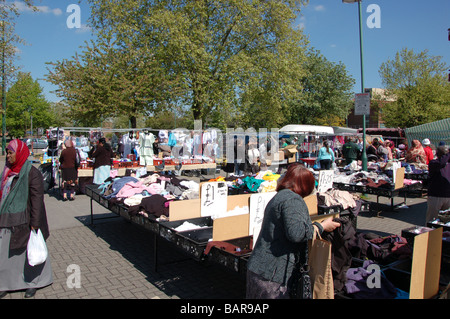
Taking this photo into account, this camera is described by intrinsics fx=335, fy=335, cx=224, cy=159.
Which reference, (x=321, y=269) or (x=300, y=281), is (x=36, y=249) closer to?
(x=300, y=281)

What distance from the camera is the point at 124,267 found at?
4.98 meters

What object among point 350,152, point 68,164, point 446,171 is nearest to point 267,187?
point 446,171

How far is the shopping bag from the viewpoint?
2447 millimetres

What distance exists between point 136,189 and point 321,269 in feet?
14.8

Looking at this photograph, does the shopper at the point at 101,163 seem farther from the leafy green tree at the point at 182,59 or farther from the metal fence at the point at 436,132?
the metal fence at the point at 436,132

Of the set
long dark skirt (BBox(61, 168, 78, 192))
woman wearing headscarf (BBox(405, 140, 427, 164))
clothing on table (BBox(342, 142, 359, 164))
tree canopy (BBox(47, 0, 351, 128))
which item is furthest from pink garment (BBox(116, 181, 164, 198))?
tree canopy (BBox(47, 0, 351, 128))

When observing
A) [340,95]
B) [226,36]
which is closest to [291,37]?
[226,36]

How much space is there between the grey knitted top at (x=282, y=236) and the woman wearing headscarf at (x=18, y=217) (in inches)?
115

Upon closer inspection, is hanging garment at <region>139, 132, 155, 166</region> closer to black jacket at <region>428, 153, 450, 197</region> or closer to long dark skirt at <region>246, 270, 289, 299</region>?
black jacket at <region>428, 153, 450, 197</region>

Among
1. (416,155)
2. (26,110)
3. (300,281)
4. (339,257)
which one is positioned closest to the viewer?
(300,281)

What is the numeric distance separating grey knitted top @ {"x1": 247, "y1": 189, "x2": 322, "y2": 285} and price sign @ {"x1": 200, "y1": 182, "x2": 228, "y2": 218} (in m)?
2.49

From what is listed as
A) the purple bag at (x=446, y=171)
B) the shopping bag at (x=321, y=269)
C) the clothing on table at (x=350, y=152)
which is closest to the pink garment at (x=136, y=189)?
the shopping bag at (x=321, y=269)

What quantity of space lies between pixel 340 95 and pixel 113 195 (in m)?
35.6
